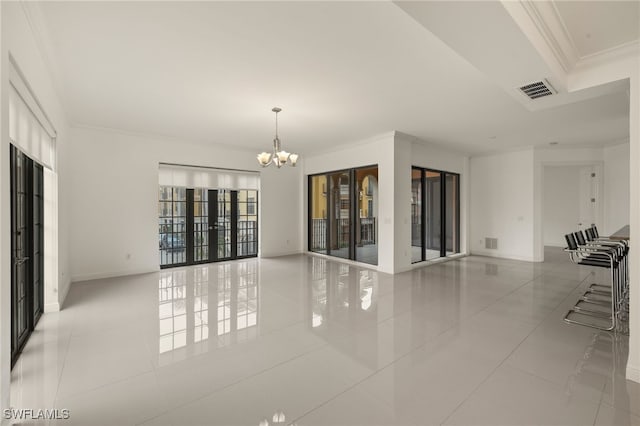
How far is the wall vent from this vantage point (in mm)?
7859

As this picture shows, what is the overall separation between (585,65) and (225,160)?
6.34 m

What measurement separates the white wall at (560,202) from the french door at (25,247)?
1148cm

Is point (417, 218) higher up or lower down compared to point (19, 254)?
higher up

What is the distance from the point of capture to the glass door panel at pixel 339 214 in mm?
7328

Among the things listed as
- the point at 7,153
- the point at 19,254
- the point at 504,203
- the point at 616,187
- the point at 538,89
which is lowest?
the point at 19,254

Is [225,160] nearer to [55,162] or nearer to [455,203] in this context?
[55,162]

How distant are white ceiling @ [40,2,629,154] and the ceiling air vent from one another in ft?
1.57

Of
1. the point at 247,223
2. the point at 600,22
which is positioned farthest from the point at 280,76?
the point at 247,223

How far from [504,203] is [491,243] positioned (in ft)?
3.58

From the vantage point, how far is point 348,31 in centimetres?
249

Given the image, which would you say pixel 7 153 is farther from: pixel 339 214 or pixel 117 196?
pixel 339 214

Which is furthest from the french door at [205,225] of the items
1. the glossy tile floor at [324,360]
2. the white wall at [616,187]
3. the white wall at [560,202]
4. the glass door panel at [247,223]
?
the white wall at [560,202]

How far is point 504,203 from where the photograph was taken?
7691 mm

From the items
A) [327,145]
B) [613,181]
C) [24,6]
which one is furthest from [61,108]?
[613,181]
